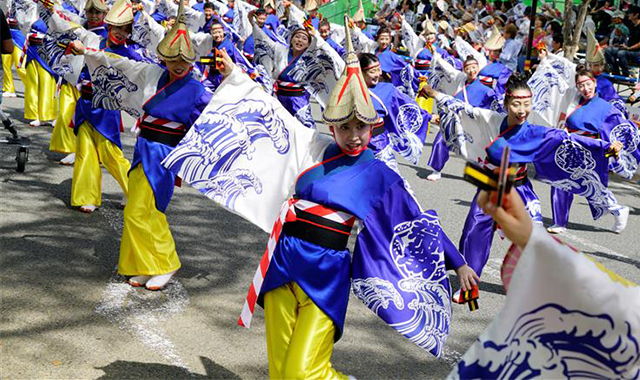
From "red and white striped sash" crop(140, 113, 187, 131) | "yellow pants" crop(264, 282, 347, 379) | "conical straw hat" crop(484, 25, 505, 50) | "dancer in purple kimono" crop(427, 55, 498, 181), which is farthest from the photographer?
"conical straw hat" crop(484, 25, 505, 50)

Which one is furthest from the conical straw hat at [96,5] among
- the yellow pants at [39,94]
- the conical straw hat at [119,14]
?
the yellow pants at [39,94]

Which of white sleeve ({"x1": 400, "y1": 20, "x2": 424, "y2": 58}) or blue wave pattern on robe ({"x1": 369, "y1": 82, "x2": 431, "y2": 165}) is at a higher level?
white sleeve ({"x1": 400, "y1": 20, "x2": 424, "y2": 58})

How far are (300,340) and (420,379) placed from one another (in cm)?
120

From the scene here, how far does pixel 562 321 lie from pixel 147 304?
3311 millimetres

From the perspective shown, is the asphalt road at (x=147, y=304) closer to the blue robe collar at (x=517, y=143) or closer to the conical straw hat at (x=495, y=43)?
the blue robe collar at (x=517, y=143)

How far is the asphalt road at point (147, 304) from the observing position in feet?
14.9

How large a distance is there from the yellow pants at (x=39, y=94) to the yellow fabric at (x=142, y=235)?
18.4 ft

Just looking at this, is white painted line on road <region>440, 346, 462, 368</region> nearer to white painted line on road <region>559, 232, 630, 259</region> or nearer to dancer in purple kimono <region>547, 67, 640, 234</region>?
white painted line on road <region>559, 232, 630, 259</region>

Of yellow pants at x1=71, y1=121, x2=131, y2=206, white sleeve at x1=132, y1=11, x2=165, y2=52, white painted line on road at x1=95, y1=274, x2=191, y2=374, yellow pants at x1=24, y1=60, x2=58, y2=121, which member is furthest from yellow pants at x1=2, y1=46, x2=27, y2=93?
white painted line on road at x1=95, y1=274, x2=191, y2=374

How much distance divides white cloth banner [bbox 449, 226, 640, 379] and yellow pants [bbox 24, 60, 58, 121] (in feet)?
29.8

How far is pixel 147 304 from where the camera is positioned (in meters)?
5.41

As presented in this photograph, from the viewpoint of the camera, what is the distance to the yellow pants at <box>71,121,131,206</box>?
7336 millimetres

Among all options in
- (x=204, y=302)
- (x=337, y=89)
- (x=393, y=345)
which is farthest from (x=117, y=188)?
(x=337, y=89)

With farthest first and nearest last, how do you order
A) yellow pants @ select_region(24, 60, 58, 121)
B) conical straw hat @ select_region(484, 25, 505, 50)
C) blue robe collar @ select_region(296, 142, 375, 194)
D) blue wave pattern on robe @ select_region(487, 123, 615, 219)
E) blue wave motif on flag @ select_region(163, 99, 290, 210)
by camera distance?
conical straw hat @ select_region(484, 25, 505, 50) → yellow pants @ select_region(24, 60, 58, 121) → blue wave pattern on robe @ select_region(487, 123, 615, 219) → blue wave motif on flag @ select_region(163, 99, 290, 210) → blue robe collar @ select_region(296, 142, 375, 194)
